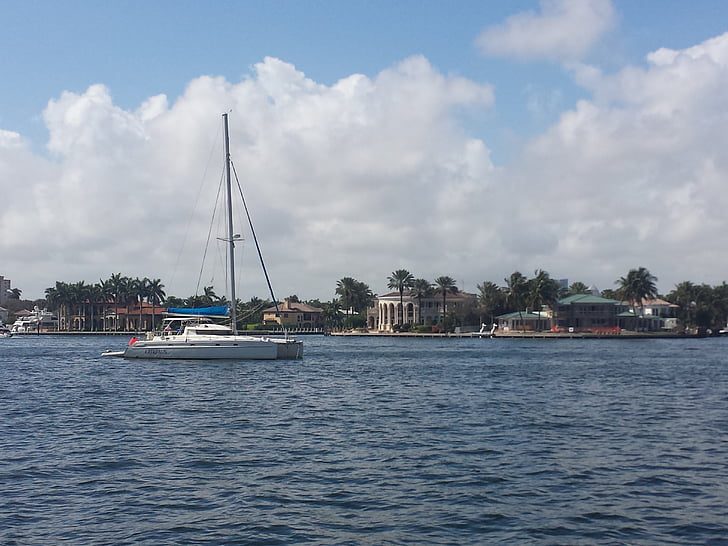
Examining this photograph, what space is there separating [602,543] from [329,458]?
9720mm

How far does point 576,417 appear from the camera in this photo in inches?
1254

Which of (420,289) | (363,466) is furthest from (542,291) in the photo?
(363,466)

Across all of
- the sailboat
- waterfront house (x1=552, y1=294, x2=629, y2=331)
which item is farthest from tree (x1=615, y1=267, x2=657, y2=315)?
the sailboat

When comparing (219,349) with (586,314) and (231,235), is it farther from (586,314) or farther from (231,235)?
(586,314)

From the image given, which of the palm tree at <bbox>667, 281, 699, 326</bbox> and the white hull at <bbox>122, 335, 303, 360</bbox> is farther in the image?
the palm tree at <bbox>667, 281, 699, 326</bbox>

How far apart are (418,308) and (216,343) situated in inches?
4587

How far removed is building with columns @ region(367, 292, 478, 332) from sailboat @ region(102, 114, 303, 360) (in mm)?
108494

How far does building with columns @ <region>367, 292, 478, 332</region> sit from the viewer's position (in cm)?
17475

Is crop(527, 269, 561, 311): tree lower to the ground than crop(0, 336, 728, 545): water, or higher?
higher

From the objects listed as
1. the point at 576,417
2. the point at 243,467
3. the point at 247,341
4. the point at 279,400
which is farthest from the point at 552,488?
the point at 247,341

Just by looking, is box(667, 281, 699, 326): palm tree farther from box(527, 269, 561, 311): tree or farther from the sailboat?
the sailboat

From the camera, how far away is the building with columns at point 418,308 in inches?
6880

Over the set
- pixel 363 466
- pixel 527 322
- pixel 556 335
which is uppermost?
pixel 527 322

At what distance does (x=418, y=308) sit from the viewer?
575ft
